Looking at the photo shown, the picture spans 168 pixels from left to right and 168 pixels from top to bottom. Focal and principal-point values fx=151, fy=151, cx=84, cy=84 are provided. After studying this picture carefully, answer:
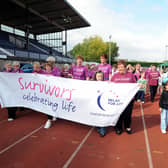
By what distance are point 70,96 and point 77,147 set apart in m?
1.15

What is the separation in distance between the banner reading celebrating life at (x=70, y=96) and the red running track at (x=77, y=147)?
39cm

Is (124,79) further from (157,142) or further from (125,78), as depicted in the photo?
(157,142)

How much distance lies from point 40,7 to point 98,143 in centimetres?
1734

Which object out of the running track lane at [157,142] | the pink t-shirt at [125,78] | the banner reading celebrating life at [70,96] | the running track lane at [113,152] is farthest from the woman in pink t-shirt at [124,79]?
the running track lane at [157,142]

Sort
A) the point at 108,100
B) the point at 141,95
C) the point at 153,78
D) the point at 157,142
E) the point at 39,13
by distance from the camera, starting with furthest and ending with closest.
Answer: the point at 39,13 < the point at 153,78 < the point at 141,95 < the point at 108,100 < the point at 157,142

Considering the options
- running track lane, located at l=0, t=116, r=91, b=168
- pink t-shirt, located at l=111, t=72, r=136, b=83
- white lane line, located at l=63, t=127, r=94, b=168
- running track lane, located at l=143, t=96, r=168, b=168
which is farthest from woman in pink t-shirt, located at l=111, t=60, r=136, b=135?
running track lane, located at l=0, t=116, r=91, b=168

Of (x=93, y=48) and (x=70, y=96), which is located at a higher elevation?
(x=93, y=48)

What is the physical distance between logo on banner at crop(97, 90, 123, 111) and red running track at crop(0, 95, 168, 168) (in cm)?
70

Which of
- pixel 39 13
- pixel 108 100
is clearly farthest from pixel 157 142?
pixel 39 13

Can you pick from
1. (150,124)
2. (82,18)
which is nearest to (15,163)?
(150,124)

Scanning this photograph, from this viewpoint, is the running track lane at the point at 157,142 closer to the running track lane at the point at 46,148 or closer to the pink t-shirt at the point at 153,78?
the running track lane at the point at 46,148

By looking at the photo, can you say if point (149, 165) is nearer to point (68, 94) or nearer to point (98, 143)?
point (98, 143)

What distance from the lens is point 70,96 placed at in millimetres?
3562

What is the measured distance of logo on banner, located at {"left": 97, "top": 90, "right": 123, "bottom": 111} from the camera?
326 centimetres
